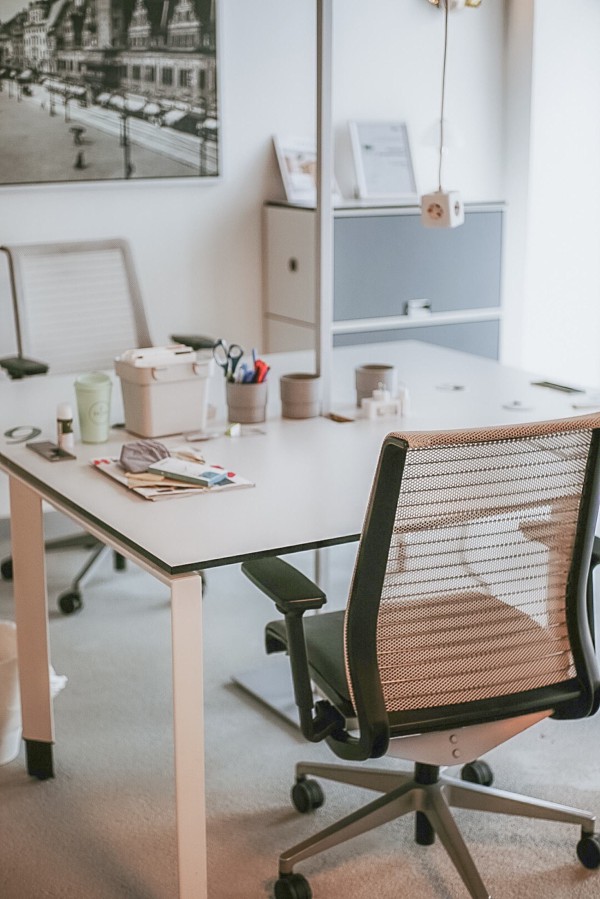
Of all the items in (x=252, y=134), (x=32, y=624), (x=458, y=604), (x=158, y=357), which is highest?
(x=252, y=134)

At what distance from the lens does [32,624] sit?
105 inches

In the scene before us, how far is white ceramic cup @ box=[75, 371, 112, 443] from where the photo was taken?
8.87 ft

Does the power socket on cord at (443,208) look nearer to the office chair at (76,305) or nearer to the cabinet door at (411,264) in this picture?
the office chair at (76,305)

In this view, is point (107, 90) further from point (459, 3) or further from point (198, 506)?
point (198, 506)

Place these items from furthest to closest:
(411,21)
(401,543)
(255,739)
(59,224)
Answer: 1. (411,21)
2. (59,224)
3. (255,739)
4. (401,543)

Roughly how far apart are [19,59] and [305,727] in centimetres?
324

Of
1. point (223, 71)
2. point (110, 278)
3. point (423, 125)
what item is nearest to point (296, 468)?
point (110, 278)

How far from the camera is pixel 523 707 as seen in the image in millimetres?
2125

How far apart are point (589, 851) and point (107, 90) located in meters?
3.44

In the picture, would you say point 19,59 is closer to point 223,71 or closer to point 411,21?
point 223,71

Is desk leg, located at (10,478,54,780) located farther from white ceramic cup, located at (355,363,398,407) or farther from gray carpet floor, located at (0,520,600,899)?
white ceramic cup, located at (355,363,398,407)

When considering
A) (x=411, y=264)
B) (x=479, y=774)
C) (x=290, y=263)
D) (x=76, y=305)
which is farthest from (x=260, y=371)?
(x=411, y=264)

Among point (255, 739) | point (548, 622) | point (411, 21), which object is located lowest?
point (255, 739)

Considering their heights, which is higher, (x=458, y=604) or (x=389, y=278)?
(x=389, y=278)
